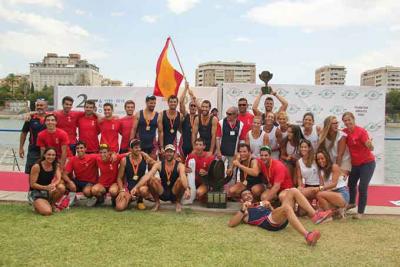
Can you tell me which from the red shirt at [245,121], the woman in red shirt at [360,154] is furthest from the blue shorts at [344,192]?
the red shirt at [245,121]

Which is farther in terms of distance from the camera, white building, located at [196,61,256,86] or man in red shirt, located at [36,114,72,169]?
white building, located at [196,61,256,86]

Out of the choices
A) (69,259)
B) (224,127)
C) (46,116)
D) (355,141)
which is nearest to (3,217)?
(46,116)

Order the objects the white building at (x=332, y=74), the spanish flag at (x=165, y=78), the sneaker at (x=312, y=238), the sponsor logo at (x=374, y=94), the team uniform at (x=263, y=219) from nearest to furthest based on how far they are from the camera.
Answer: the sneaker at (x=312, y=238) → the team uniform at (x=263, y=219) → the spanish flag at (x=165, y=78) → the sponsor logo at (x=374, y=94) → the white building at (x=332, y=74)

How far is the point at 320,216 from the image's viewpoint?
539 cm

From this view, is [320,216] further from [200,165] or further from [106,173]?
[106,173]

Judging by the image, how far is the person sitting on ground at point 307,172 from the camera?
5730 millimetres

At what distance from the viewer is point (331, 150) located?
6.00 meters

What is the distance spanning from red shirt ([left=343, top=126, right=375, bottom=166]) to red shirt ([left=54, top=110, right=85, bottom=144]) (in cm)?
429

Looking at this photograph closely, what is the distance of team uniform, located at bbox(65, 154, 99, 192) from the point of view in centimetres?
619

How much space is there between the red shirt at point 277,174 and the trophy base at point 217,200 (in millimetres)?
705

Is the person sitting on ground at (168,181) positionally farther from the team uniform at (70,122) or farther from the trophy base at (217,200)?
the team uniform at (70,122)

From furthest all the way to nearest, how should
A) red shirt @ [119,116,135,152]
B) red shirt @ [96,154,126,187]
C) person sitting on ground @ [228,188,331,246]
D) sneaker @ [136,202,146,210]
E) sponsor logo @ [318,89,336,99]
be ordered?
sponsor logo @ [318,89,336,99]
red shirt @ [119,116,135,152]
red shirt @ [96,154,126,187]
sneaker @ [136,202,146,210]
person sitting on ground @ [228,188,331,246]

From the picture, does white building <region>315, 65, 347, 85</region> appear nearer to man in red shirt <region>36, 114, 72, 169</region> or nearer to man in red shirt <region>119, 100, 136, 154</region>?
man in red shirt <region>119, 100, 136, 154</region>

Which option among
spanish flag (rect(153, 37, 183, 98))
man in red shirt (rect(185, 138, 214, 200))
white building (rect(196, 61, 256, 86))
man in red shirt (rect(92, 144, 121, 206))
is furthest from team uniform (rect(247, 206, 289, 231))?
white building (rect(196, 61, 256, 86))
